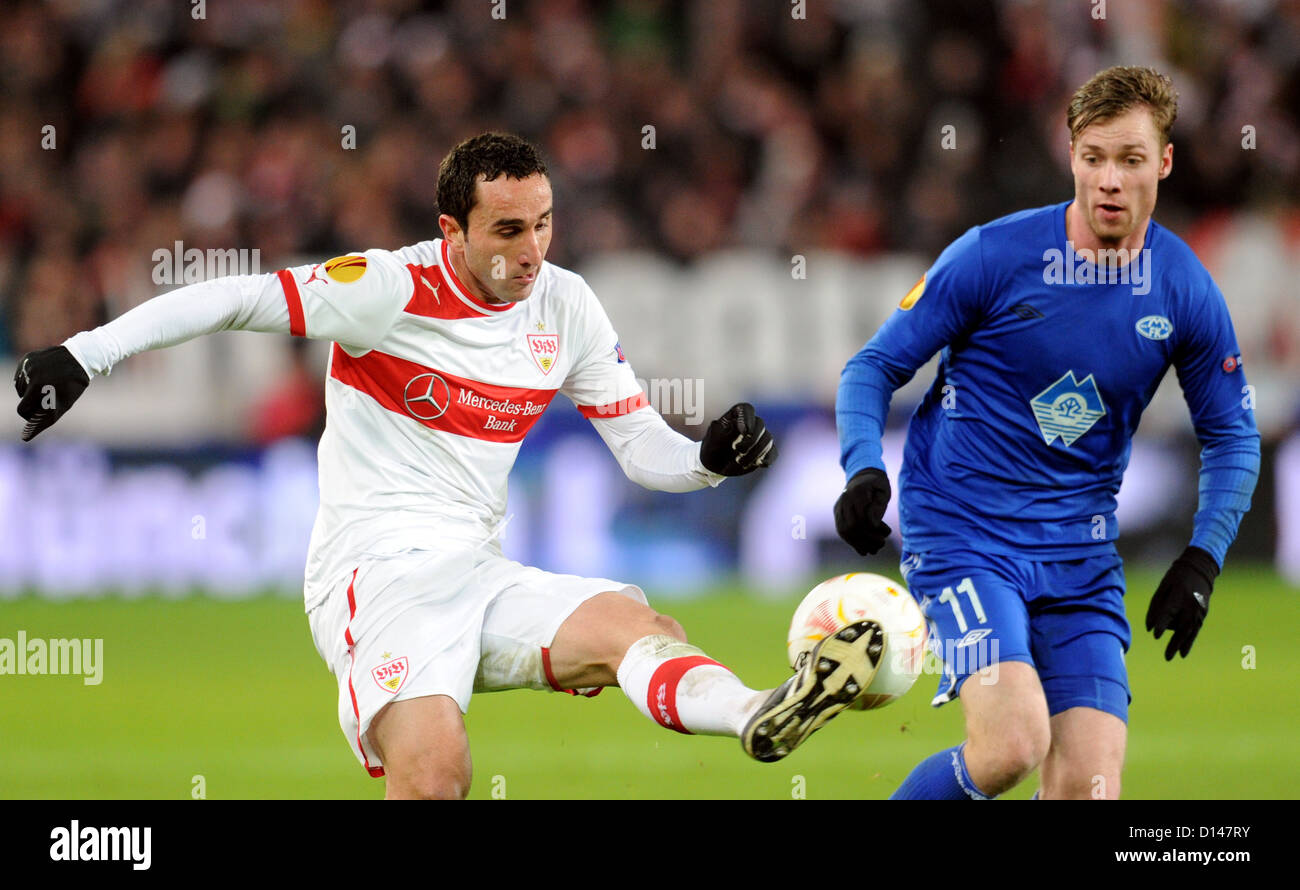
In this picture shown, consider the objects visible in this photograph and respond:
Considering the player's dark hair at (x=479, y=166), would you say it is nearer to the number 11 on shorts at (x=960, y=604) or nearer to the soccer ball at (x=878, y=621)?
the soccer ball at (x=878, y=621)

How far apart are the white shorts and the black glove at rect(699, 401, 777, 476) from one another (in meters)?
0.46

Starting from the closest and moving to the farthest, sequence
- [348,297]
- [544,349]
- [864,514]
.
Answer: [864,514] < [348,297] < [544,349]

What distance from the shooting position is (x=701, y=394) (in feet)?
36.5

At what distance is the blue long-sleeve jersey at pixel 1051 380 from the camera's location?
458 centimetres

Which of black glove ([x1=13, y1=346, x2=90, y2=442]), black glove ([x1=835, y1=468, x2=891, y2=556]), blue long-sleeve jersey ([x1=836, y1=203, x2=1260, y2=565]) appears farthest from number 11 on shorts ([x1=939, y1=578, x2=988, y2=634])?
black glove ([x1=13, y1=346, x2=90, y2=442])

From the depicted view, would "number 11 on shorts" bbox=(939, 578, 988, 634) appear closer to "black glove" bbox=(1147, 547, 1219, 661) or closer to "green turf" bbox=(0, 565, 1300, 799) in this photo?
"black glove" bbox=(1147, 547, 1219, 661)

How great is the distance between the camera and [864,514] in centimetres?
443

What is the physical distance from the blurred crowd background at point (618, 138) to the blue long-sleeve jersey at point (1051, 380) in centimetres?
635

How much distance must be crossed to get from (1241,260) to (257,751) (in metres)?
8.30

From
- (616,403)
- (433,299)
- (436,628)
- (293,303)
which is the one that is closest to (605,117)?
(616,403)

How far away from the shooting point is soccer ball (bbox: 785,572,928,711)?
403cm

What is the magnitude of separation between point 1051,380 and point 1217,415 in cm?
51

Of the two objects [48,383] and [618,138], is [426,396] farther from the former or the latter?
[618,138]
